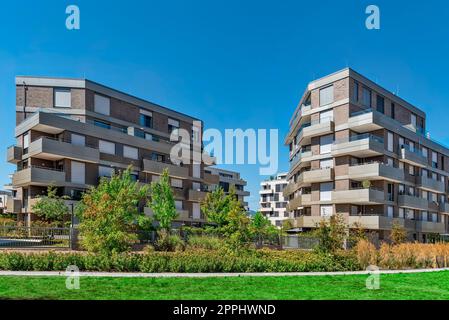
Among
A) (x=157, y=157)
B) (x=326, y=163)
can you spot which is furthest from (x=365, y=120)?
(x=157, y=157)

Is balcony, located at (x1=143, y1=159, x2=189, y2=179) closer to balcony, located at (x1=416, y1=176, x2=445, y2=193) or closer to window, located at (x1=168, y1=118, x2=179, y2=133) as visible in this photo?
window, located at (x1=168, y1=118, x2=179, y2=133)

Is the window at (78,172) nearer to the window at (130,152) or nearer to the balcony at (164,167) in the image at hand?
the window at (130,152)

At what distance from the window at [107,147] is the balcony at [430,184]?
105 feet

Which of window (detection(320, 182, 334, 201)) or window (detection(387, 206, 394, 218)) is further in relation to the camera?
window (detection(320, 182, 334, 201))

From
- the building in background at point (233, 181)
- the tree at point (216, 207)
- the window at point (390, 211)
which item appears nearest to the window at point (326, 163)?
the window at point (390, 211)

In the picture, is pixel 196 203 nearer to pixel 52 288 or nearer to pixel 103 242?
pixel 103 242

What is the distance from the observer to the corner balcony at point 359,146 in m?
35.2

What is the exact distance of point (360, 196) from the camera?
1382 inches

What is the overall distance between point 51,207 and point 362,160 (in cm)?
2822

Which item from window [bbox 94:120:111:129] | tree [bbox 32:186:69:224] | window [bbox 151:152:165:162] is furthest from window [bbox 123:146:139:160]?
tree [bbox 32:186:69:224]

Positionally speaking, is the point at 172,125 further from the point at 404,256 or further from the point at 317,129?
the point at 404,256

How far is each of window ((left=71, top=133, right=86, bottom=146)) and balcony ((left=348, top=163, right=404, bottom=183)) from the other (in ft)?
79.8

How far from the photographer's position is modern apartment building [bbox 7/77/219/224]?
3203 centimetres

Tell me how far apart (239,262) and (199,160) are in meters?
32.0
